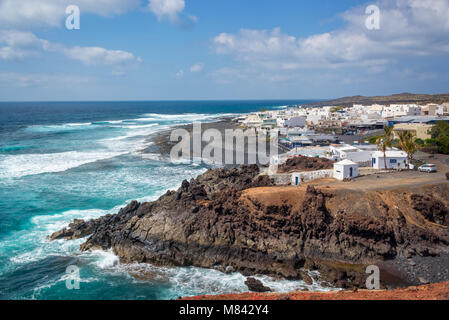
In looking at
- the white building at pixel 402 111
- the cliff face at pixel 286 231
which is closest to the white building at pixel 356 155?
the cliff face at pixel 286 231

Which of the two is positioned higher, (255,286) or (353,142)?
(353,142)

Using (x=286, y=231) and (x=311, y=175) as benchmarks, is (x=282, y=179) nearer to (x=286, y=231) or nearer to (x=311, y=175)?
(x=311, y=175)

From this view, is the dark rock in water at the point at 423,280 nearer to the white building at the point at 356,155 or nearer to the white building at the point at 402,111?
the white building at the point at 356,155

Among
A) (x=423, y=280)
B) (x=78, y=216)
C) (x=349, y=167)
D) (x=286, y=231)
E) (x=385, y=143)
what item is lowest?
(x=423, y=280)

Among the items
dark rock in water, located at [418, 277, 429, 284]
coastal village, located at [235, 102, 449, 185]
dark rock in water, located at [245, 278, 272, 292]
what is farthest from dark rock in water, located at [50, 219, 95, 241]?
dark rock in water, located at [418, 277, 429, 284]

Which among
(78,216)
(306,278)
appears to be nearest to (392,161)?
(306,278)

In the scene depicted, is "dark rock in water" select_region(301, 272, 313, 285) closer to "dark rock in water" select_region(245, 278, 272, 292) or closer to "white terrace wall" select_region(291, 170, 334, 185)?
"dark rock in water" select_region(245, 278, 272, 292)
